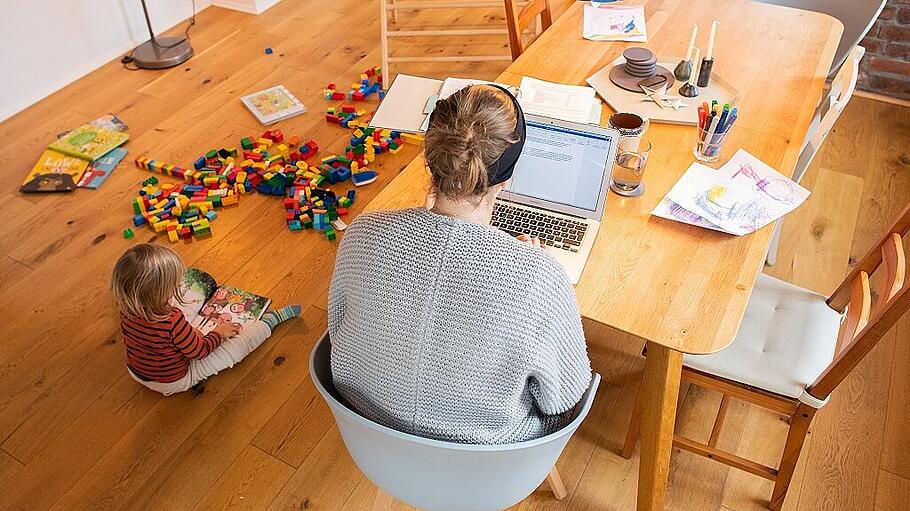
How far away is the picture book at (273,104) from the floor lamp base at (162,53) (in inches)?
22.9

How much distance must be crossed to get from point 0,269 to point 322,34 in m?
2.10

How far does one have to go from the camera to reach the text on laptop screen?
63.0 inches

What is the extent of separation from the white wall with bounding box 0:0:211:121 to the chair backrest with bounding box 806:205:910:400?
353 cm

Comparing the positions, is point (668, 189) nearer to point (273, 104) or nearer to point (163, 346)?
point (163, 346)

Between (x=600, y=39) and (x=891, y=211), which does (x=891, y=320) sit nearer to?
(x=600, y=39)

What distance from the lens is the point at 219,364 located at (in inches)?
89.5

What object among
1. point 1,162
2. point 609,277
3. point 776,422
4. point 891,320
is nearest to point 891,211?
point 776,422

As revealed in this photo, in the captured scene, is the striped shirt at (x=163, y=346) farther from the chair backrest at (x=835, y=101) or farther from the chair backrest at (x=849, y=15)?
the chair backrest at (x=849, y=15)

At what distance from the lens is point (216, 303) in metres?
2.52

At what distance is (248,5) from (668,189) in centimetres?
327

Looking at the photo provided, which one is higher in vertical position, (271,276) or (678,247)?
(678,247)

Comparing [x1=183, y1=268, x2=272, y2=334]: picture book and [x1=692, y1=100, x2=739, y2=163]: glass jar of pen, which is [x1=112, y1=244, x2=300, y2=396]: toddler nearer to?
[x1=183, y1=268, x2=272, y2=334]: picture book

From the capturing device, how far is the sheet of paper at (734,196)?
5.55 ft

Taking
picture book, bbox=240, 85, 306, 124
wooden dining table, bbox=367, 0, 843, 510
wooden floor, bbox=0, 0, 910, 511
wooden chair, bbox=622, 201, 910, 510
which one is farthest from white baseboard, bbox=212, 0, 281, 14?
wooden chair, bbox=622, 201, 910, 510
